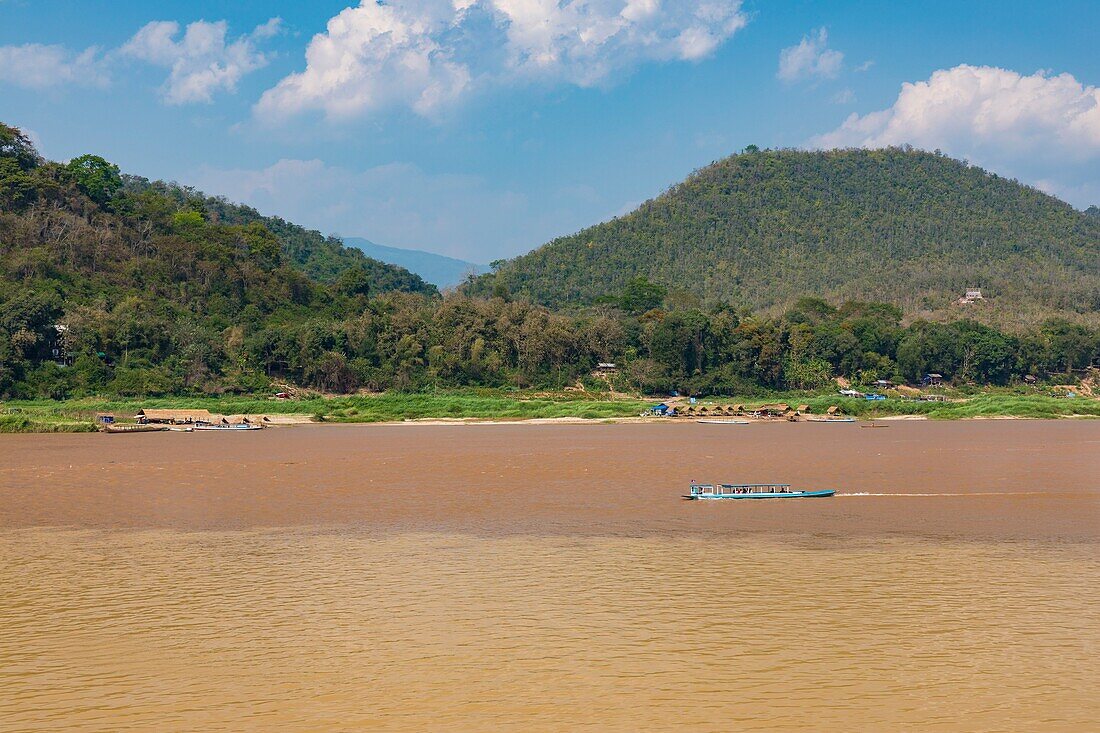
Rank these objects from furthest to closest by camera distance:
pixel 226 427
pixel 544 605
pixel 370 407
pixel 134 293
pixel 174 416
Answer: pixel 134 293
pixel 370 407
pixel 174 416
pixel 226 427
pixel 544 605

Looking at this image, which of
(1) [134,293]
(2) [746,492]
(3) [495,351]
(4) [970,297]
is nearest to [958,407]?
(3) [495,351]

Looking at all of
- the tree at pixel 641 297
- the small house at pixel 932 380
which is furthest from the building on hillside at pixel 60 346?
the small house at pixel 932 380

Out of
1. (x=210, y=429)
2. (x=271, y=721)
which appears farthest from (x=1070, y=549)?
(x=210, y=429)

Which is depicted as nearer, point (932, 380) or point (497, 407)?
point (497, 407)

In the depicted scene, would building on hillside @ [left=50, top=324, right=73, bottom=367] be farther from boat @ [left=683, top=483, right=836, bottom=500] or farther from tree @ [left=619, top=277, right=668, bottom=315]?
tree @ [left=619, top=277, right=668, bottom=315]

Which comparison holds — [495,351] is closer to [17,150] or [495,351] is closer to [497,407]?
[497,407]
